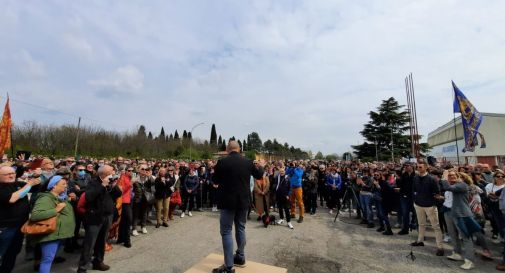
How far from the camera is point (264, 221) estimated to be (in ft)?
29.7

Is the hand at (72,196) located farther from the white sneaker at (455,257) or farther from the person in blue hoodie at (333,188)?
the person in blue hoodie at (333,188)

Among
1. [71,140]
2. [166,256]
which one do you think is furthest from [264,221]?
[71,140]

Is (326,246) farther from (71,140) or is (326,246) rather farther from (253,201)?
(71,140)

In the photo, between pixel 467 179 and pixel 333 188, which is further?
pixel 333 188

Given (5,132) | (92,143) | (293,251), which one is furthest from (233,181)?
(92,143)

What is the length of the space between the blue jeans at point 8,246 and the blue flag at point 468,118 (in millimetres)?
15604

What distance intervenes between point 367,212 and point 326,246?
3.03m

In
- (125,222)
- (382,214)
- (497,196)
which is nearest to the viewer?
(497,196)

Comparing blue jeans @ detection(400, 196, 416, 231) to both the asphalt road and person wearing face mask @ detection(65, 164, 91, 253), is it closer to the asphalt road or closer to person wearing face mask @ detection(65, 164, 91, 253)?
the asphalt road

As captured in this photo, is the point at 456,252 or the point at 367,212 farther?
the point at 367,212

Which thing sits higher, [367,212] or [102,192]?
[102,192]

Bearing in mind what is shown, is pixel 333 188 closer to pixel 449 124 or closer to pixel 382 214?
pixel 382 214

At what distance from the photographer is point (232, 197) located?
3957 mm

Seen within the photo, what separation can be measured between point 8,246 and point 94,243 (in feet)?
3.86
